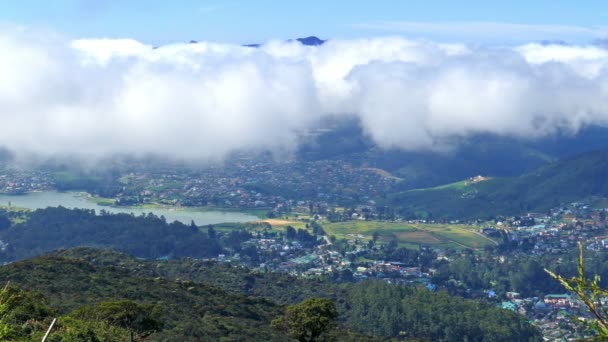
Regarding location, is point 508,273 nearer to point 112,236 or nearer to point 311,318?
point 112,236

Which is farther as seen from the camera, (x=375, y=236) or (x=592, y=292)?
(x=375, y=236)

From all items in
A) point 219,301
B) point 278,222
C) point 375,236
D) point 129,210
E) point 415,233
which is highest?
point 219,301

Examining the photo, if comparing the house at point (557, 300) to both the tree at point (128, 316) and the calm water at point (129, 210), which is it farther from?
the tree at point (128, 316)

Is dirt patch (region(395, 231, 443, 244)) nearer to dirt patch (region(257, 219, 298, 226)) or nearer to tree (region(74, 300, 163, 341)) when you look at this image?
dirt patch (region(257, 219, 298, 226))

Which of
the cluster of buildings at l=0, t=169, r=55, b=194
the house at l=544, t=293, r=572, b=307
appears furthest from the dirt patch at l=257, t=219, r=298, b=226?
the cluster of buildings at l=0, t=169, r=55, b=194

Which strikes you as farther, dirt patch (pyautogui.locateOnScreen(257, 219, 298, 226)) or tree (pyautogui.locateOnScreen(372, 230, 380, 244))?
dirt patch (pyautogui.locateOnScreen(257, 219, 298, 226))

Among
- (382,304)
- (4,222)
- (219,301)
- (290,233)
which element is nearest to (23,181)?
(4,222)
